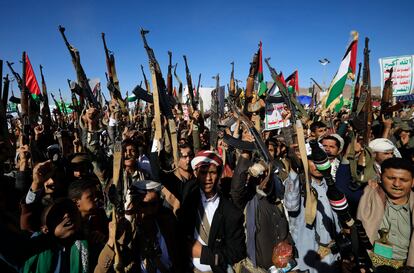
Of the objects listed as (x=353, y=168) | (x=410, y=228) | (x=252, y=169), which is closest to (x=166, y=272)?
(x=252, y=169)

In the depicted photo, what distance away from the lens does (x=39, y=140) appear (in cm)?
504

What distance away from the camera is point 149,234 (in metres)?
2.26

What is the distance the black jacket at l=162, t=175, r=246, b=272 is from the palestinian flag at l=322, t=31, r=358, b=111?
396cm

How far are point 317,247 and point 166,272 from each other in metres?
1.63

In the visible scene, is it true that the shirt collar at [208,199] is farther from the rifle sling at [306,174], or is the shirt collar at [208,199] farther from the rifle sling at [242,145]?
the rifle sling at [306,174]

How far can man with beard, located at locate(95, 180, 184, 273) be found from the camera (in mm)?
2178

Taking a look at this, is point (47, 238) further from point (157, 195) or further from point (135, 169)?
point (135, 169)

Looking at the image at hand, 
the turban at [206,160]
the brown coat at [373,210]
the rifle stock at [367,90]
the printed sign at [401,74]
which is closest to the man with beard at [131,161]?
the turban at [206,160]

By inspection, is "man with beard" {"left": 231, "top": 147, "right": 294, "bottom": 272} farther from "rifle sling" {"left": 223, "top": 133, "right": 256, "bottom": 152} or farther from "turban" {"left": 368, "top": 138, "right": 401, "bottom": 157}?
"turban" {"left": 368, "top": 138, "right": 401, "bottom": 157}

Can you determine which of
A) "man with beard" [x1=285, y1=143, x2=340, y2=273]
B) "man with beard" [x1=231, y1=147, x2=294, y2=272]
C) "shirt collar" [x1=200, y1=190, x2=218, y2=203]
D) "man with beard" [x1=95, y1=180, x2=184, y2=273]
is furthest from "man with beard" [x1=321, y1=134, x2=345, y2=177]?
"man with beard" [x1=95, y1=180, x2=184, y2=273]

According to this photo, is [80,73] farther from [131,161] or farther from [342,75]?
[342,75]

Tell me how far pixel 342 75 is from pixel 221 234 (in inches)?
184

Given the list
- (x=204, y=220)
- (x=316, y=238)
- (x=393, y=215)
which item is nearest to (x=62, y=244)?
(x=204, y=220)

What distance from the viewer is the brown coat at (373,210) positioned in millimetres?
2465
